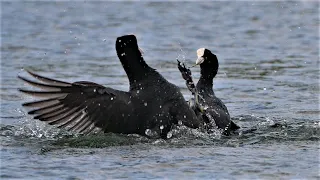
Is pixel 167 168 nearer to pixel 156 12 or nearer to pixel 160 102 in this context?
pixel 160 102

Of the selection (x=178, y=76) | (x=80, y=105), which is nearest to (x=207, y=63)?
(x=80, y=105)

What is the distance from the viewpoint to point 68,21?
17.1 meters

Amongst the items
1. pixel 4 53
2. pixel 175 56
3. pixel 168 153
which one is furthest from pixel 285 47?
pixel 168 153

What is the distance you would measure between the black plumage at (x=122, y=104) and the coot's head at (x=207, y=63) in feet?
3.76

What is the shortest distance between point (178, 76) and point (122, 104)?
14.4ft

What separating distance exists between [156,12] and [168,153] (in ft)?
41.4

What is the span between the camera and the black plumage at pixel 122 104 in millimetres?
6656

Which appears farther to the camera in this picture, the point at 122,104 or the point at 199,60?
the point at 199,60

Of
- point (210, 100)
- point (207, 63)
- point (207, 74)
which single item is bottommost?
point (210, 100)

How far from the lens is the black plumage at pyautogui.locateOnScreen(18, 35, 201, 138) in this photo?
21.8 ft

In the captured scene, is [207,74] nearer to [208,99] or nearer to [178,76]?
[208,99]

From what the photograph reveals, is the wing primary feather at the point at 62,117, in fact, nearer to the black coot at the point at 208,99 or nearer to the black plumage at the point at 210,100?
the black coot at the point at 208,99

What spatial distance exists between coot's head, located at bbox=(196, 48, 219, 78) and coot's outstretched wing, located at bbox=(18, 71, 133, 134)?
145 cm

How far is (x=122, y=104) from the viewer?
263 inches
